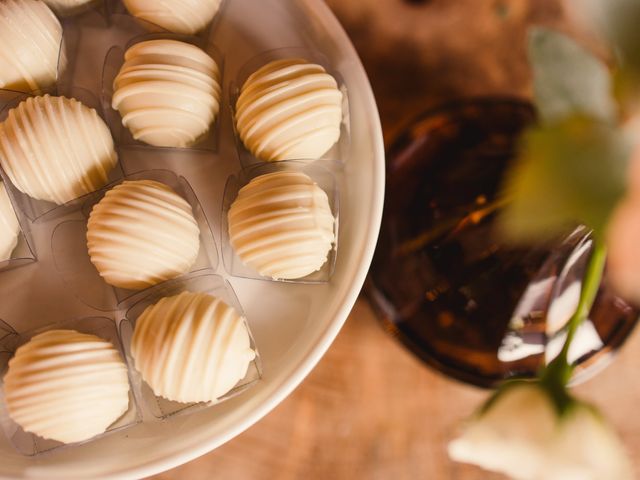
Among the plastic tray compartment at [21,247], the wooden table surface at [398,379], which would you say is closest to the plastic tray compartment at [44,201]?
the plastic tray compartment at [21,247]

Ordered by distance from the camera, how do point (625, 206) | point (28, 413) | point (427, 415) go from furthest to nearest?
1. point (427, 415)
2. point (28, 413)
3. point (625, 206)

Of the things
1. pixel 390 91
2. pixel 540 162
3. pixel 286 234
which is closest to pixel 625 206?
pixel 540 162

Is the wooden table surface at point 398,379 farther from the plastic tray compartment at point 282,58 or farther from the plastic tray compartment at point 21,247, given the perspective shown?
the plastic tray compartment at point 21,247

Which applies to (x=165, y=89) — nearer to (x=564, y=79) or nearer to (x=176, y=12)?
(x=176, y=12)

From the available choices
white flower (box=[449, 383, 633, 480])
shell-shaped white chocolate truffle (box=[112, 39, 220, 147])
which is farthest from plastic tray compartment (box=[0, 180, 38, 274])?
white flower (box=[449, 383, 633, 480])

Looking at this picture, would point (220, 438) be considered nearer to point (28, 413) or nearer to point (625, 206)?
point (28, 413)

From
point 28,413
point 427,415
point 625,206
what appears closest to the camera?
point 625,206

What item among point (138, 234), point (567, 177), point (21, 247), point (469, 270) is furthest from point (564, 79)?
point (21, 247)
